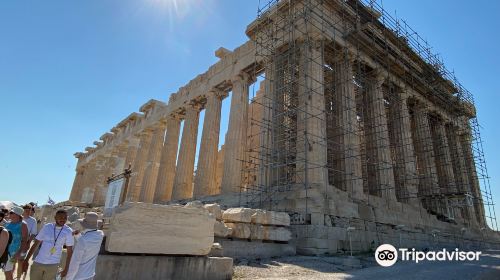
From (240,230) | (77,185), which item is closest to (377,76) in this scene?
(240,230)

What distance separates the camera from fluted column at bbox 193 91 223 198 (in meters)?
19.0

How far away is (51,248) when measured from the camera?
4086 millimetres

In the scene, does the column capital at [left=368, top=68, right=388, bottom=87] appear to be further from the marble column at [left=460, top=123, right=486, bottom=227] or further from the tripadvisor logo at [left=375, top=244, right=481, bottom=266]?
the marble column at [left=460, top=123, right=486, bottom=227]

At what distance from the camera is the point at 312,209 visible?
1134 cm

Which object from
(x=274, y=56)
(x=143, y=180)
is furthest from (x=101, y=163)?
(x=274, y=56)

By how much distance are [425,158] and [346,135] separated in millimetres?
9372

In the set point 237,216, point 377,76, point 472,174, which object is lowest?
point 237,216

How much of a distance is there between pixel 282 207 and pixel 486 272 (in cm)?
631

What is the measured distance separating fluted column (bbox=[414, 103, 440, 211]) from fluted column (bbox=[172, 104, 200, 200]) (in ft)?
47.8

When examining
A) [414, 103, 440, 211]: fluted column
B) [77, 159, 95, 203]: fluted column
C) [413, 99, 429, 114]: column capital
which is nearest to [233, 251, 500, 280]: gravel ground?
[414, 103, 440, 211]: fluted column

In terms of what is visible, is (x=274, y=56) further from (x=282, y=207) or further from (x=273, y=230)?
(x=273, y=230)

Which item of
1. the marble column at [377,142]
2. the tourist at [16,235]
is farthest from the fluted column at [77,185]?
the tourist at [16,235]

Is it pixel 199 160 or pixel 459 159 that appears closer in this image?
pixel 199 160

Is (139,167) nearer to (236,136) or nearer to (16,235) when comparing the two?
(236,136)
